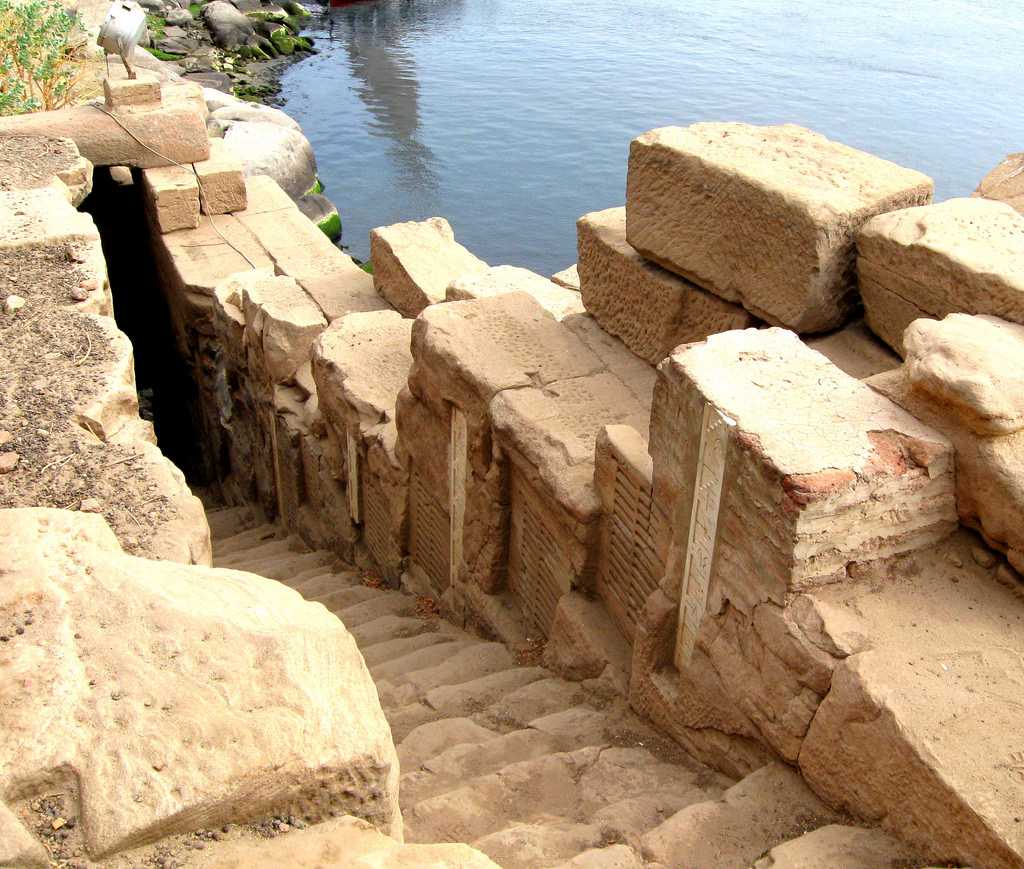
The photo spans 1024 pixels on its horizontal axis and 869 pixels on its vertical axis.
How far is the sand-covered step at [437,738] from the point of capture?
383cm

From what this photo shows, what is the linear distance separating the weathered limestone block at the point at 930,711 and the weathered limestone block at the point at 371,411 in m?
3.05

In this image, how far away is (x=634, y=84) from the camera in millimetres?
18781

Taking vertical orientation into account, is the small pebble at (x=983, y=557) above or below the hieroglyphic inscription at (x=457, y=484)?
above

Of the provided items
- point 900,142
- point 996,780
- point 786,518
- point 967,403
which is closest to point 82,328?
point 786,518

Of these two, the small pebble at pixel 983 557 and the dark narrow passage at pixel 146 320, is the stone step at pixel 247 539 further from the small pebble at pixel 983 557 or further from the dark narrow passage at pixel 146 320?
the small pebble at pixel 983 557

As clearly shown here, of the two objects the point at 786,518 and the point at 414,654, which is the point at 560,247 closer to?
the point at 414,654

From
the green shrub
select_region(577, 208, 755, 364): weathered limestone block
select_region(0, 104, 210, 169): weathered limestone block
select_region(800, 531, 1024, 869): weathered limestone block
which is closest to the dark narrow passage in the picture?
select_region(0, 104, 210, 169): weathered limestone block

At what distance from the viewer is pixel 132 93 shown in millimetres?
9156

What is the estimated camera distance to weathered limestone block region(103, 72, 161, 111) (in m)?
9.07

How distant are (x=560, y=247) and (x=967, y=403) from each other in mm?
11350

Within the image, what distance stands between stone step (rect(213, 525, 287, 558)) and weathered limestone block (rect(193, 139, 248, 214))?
10.4 ft

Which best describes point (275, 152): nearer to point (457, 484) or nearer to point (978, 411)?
point (457, 484)

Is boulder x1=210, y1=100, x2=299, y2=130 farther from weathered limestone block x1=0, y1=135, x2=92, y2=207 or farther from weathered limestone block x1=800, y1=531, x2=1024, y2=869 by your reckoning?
weathered limestone block x1=800, y1=531, x2=1024, y2=869

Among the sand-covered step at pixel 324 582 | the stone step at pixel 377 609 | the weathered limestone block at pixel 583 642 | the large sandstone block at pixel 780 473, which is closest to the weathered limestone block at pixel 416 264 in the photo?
the sand-covered step at pixel 324 582
